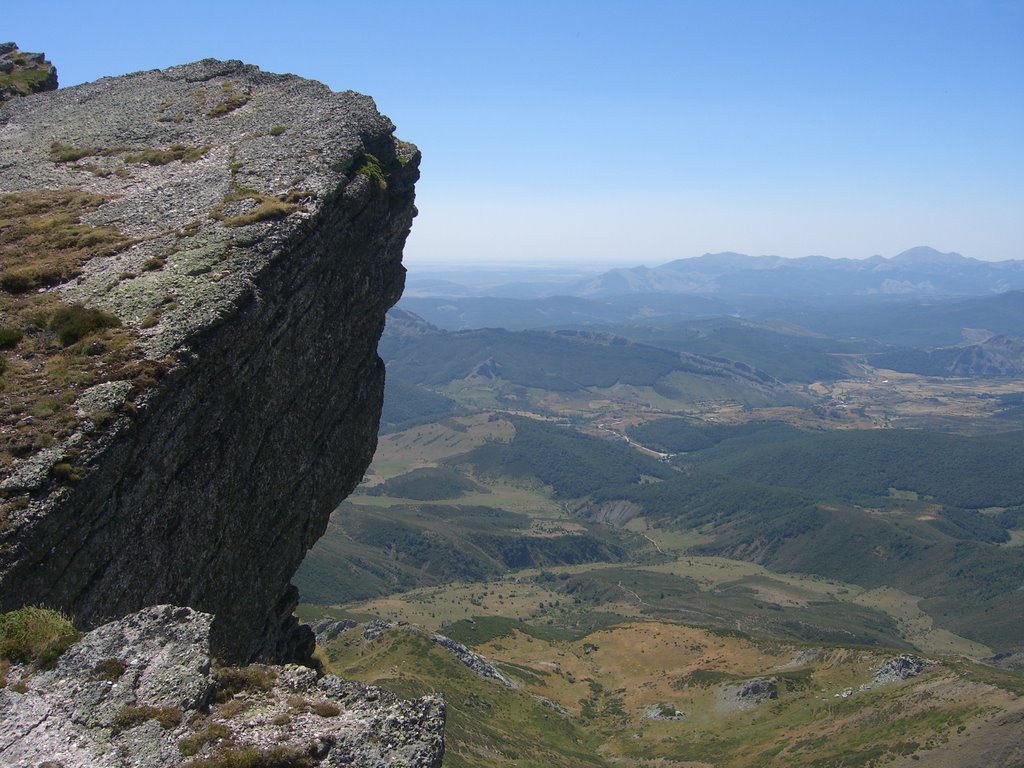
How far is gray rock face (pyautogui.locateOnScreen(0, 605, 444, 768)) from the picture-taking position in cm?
1270

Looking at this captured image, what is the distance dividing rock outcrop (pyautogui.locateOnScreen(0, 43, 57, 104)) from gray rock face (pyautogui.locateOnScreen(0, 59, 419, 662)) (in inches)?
347

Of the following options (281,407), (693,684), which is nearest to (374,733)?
(281,407)

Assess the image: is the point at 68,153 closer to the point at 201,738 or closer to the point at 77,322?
the point at 77,322

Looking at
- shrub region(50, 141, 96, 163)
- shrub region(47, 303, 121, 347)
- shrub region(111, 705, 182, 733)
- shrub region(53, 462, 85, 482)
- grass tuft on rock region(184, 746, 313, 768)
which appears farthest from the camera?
shrub region(50, 141, 96, 163)

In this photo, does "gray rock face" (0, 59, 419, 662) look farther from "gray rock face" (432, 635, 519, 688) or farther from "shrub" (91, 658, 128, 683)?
"gray rock face" (432, 635, 519, 688)

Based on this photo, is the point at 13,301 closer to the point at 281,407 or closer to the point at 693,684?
the point at 281,407

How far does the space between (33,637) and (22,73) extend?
177ft

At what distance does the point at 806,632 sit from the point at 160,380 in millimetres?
165809

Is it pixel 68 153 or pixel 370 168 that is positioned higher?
pixel 68 153

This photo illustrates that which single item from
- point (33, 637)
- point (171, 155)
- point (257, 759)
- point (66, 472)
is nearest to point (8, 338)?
point (66, 472)

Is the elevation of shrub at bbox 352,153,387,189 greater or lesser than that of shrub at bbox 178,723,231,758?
greater

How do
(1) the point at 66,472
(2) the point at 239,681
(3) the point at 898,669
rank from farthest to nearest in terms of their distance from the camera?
(3) the point at 898,669
(1) the point at 66,472
(2) the point at 239,681

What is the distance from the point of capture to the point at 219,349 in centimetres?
2297

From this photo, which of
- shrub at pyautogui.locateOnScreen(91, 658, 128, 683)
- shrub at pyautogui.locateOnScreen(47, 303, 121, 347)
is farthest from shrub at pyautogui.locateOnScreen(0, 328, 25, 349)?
shrub at pyautogui.locateOnScreen(91, 658, 128, 683)
